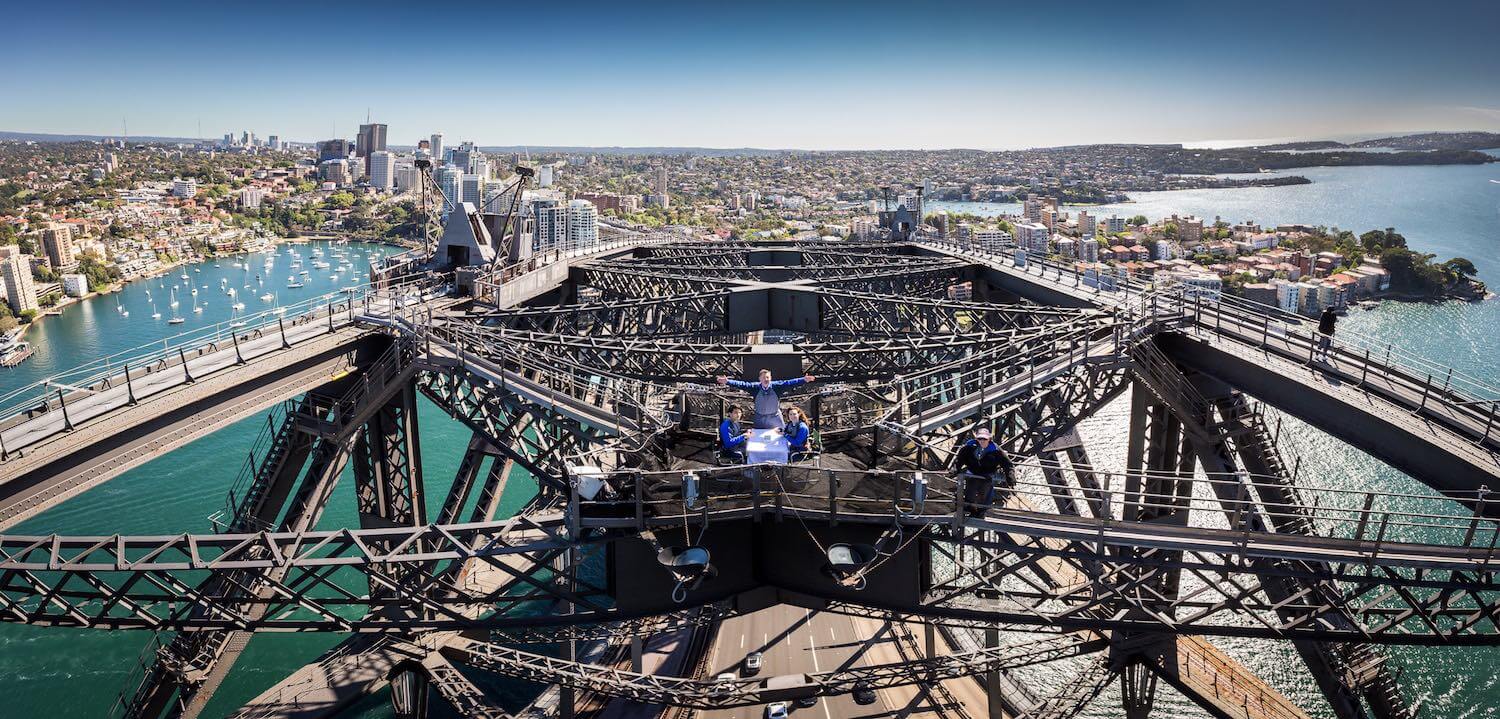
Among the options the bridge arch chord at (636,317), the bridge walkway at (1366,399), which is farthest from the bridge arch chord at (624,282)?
the bridge walkway at (1366,399)

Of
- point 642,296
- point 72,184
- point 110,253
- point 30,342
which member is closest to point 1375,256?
point 642,296

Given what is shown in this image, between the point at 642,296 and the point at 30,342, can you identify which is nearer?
the point at 642,296

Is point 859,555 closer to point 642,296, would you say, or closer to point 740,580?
point 740,580

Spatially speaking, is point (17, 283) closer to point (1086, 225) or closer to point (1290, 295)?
point (1290, 295)

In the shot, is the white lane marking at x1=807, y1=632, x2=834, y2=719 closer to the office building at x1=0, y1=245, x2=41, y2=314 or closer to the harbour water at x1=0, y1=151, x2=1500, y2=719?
the harbour water at x1=0, y1=151, x2=1500, y2=719

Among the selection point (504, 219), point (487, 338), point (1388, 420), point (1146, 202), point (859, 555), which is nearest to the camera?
point (859, 555)

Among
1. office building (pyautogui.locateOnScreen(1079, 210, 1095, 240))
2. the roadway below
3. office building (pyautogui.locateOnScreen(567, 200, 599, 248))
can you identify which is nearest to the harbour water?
the roadway below

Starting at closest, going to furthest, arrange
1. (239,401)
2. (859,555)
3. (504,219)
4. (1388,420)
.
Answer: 1. (859,555)
2. (1388,420)
3. (239,401)
4. (504,219)
